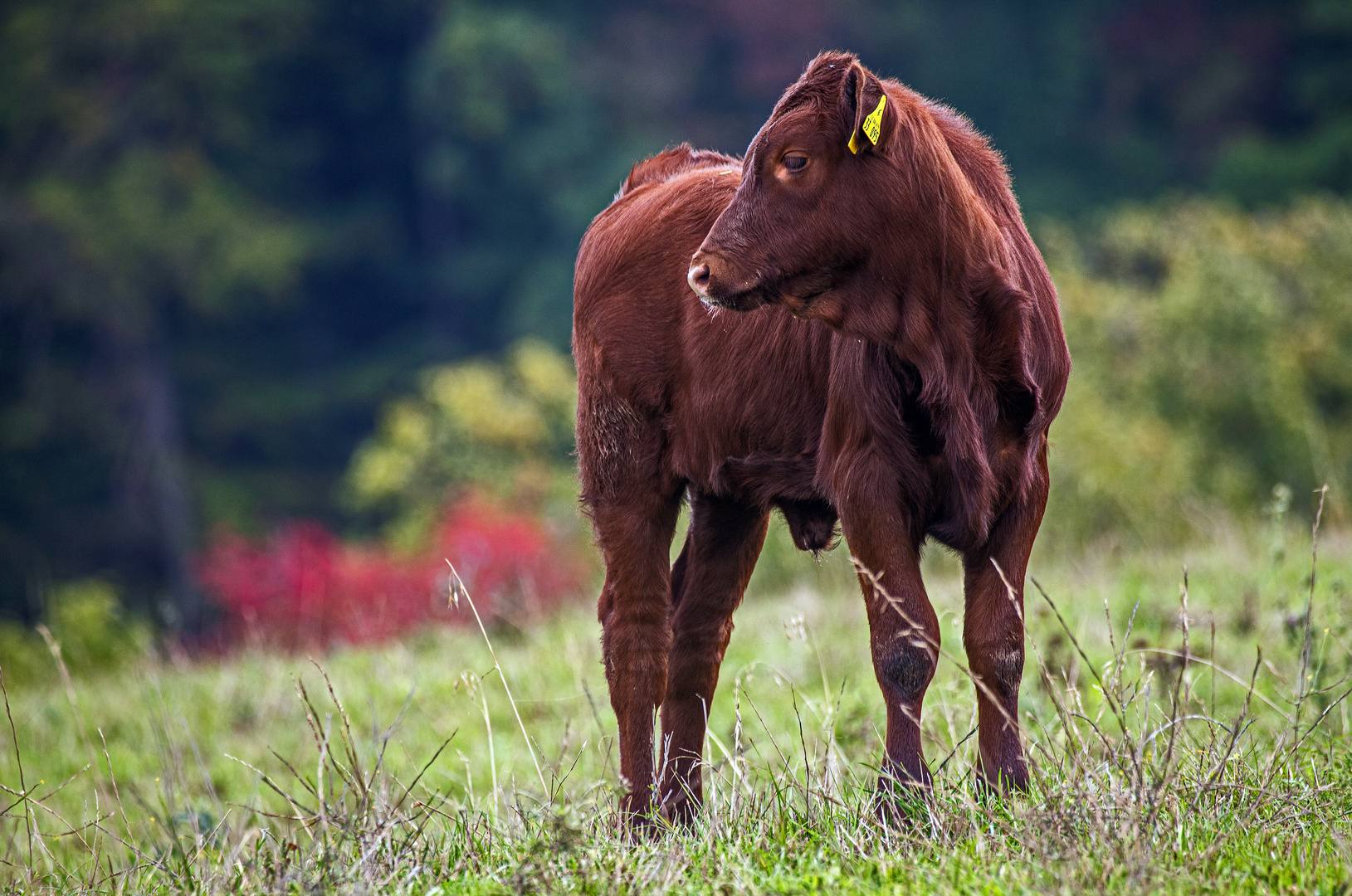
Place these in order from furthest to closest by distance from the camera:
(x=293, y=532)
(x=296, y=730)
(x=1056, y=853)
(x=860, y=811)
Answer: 1. (x=293, y=532)
2. (x=296, y=730)
3. (x=860, y=811)
4. (x=1056, y=853)

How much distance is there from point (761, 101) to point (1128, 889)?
30.2 meters

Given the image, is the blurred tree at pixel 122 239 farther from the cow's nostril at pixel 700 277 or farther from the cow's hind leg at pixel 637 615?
the cow's nostril at pixel 700 277

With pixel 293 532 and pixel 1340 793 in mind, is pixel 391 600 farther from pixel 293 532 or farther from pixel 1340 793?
pixel 1340 793

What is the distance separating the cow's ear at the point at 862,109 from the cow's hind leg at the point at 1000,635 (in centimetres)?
94

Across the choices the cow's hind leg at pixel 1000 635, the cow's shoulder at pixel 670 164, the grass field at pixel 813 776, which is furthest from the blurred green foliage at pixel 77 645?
the cow's hind leg at pixel 1000 635

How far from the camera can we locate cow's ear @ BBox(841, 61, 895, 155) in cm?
296

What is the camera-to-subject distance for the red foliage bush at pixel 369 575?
1416cm

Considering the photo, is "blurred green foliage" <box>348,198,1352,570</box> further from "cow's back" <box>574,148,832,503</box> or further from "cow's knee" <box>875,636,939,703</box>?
"cow's knee" <box>875,636,939,703</box>

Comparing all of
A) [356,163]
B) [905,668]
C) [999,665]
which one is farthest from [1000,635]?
[356,163]

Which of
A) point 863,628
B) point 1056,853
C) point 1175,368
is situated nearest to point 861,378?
point 1056,853

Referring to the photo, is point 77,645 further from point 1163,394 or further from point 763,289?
point 1163,394

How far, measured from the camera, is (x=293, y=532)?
56.1 ft

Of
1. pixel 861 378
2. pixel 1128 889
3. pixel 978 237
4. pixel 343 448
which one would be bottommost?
pixel 343 448

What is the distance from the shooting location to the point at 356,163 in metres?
33.5
